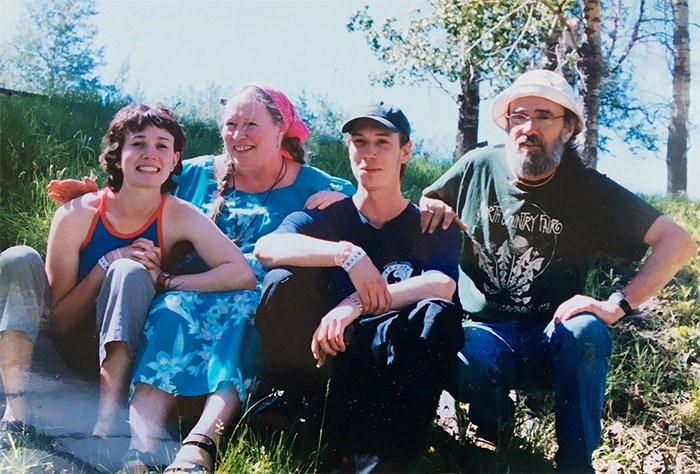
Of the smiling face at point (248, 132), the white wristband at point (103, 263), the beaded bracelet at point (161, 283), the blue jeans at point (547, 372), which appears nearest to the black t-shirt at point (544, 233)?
the blue jeans at point (547, 372)

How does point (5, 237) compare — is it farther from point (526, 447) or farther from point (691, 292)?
point (691, 292)

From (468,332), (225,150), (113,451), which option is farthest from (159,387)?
(468,332)

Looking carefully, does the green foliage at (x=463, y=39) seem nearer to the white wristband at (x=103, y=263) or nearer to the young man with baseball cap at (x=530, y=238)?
the young man with baseball cap at (x=530, y=238)

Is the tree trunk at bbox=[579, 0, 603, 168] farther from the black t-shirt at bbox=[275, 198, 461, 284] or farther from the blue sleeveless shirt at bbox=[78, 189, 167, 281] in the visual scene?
the blue sleeveless shirt at bbox=[78, 189, 167, 281]

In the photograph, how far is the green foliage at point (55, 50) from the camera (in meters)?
2.75

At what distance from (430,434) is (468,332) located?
414 mm

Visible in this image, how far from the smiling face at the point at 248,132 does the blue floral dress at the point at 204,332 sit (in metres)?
0.20

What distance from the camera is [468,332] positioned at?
2.61 meters

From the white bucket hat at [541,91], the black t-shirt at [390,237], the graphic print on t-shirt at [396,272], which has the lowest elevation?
the graphic print on t-shirt at [396,272]

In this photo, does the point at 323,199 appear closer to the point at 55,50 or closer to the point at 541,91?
the point at 541,91

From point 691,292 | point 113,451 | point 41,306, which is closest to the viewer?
point 113,451

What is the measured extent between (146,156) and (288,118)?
0.60m

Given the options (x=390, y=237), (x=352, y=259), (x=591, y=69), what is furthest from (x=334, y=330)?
(x=591, y=69)

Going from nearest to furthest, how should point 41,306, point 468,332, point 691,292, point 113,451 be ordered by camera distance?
1. point 113,451
2. point 41,306
3. point 468,332
4. point 691,292
